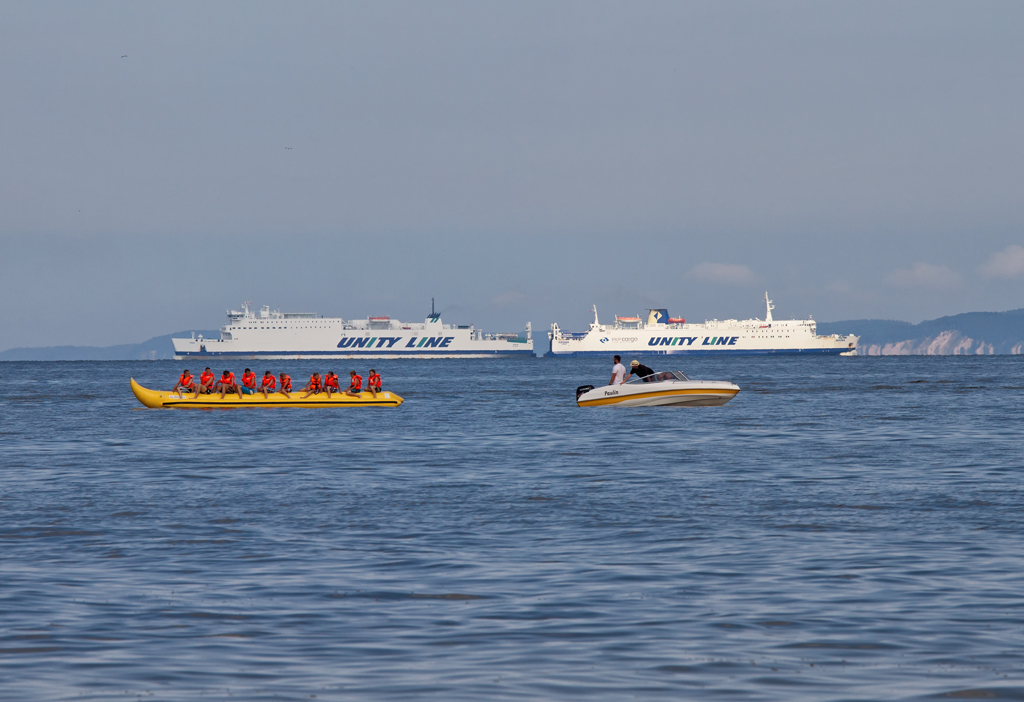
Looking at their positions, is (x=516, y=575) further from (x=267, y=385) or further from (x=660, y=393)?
(x=267, y=385)

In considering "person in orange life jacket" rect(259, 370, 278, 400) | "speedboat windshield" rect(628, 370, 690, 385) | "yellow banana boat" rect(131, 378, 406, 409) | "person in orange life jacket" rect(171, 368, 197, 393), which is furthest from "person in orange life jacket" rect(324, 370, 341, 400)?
"speedboat windshield" rect(628, 370, 690, 385)

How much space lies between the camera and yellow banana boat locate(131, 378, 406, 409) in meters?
40.5

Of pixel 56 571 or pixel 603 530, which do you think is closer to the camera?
pixel 56 571

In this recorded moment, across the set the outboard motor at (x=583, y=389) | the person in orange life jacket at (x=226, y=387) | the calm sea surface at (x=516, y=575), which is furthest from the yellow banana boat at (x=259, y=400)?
the calm sea surface at (x=516, y=575)

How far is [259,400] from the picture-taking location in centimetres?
4062

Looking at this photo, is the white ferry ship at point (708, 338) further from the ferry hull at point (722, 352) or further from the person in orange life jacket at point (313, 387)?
the person in orange life jacket at point (313, 387)

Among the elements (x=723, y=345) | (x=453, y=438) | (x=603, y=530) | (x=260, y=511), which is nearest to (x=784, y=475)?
(x=603, y=530)

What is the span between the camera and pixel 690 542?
12.9 meters

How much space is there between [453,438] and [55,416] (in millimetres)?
19307

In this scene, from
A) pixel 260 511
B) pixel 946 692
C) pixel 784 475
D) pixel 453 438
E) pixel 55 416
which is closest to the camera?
pixel 946 692

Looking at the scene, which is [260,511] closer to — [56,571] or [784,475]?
[56,571]

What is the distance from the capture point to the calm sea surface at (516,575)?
7.80 m

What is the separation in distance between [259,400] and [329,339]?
14795 cm

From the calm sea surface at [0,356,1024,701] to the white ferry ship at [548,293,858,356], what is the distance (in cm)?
16037
